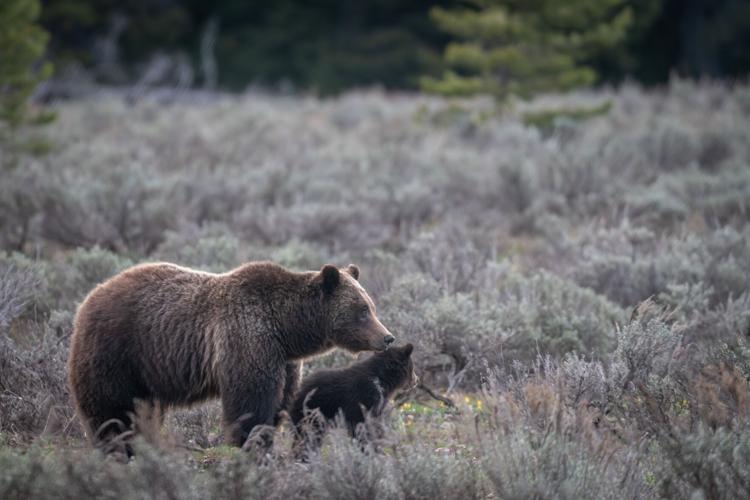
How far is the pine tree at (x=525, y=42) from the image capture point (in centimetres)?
1738

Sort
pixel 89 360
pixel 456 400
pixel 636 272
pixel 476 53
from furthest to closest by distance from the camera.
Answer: pixel 476 53, pixel 636 272, pixel 456 400, pixel 89 360

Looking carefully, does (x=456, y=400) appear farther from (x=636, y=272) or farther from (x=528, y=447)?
(x=636, y=272)

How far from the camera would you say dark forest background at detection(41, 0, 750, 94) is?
32812mm

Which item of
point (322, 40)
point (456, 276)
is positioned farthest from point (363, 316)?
point (322, 40)

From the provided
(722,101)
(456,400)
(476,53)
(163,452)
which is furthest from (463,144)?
(163,452)

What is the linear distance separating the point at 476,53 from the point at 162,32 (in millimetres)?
20629

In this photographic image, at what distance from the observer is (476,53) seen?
17.5m

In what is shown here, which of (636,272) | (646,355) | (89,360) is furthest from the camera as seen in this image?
(636,272)

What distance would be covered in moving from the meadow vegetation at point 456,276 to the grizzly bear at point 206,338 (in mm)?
301

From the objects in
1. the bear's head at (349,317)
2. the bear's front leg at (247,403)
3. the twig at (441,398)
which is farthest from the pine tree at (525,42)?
the bear's front leg at (247,403)

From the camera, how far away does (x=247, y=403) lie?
16.3 feet

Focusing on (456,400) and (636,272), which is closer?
Answer: (456,400)

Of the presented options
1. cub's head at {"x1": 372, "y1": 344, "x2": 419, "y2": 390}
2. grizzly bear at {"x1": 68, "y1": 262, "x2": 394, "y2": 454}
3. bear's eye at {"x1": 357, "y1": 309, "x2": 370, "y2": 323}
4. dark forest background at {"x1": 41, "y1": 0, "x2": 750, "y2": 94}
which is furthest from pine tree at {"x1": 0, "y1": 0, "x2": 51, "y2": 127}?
dark forest background at {"x1": 41, "y1": 0, "x2": 750, "y2": 94}

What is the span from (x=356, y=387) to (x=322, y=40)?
31.5 m
